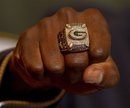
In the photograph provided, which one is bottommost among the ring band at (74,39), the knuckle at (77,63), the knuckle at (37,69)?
the knuckle at (37,69)

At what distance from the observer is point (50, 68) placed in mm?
328

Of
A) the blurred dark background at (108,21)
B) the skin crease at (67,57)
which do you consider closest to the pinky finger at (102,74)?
the skin crease at (67,57)

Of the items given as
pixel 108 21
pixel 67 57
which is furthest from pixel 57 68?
pixel 108 21

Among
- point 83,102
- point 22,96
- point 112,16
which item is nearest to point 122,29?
point 112,16

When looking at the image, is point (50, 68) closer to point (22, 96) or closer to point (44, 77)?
point (44, 77)

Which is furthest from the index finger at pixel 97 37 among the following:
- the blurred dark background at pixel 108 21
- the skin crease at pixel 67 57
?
the blurred dark background at pixel 108 21

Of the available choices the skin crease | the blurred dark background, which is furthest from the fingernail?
the blurred dark background

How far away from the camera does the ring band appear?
33 centimetres

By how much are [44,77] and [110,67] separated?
3.1 inches

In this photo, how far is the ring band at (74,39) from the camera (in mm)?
328

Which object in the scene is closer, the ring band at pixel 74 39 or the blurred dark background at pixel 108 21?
the ring band at pixel 74 39

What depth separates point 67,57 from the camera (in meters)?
0.33

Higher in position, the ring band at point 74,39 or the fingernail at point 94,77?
the ring band at point 74,39

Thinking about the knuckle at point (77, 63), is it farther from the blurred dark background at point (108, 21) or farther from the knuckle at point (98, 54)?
the blurred dark background at point (108, 21)
